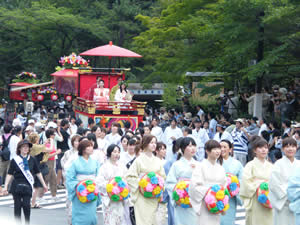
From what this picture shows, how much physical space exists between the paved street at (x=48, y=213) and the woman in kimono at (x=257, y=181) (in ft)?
7.61

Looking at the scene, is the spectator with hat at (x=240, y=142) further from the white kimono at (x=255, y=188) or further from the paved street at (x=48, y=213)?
the white kimono at (x=255, y=188)

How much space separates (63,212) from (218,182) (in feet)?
15.9

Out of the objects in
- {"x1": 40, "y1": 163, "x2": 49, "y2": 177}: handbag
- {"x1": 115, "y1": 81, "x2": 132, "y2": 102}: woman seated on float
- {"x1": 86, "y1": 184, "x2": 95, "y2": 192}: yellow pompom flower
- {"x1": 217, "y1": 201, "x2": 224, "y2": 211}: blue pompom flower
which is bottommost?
{"x1": 40, "y1": 163, "x2": 49, "y2": 177}: handbag

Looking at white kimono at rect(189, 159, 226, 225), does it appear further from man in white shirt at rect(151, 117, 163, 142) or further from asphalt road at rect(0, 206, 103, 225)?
man in white shirt at rect(151, 117, 163, 142)

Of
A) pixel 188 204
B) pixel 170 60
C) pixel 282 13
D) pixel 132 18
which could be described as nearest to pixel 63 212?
pixel 188 204

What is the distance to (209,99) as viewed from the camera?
22.6 m

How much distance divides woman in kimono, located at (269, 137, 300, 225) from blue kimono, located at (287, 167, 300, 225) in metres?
0.19

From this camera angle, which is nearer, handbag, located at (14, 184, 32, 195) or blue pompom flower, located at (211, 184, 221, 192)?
blue pompom flower, located at (211, 184, 221, 192)

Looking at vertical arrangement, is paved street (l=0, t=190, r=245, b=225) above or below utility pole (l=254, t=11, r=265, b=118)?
below

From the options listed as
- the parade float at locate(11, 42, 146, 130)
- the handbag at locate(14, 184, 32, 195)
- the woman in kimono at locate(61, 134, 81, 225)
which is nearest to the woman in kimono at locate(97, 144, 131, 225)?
the woman in kimono at locate(61, 134, 81, 225)

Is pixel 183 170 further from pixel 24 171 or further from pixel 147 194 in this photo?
pixel 24 171

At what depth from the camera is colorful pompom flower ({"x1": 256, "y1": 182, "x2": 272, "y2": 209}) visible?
27.0 feet

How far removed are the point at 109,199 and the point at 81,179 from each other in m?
0.52

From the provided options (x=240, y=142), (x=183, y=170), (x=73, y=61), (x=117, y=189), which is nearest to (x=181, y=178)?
(x=183, y=170)
